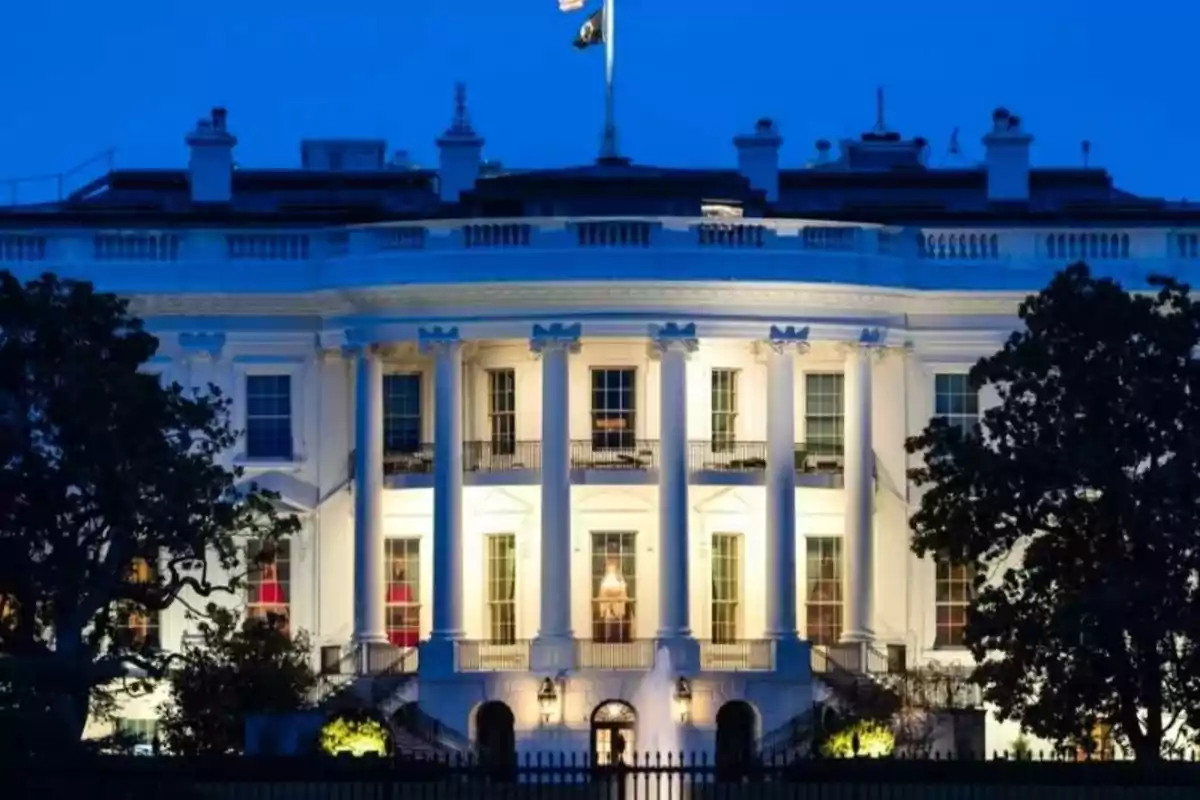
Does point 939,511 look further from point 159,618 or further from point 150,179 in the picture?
point 150,179

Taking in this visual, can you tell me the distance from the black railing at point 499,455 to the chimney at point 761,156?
31.7 ft

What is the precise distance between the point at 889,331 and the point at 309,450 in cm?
1205

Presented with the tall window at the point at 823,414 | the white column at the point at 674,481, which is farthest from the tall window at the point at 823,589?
the white column at the point at 674,481

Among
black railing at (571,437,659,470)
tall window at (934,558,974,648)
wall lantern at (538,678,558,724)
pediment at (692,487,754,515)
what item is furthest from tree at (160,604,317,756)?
tall window at (934,558,974,648)

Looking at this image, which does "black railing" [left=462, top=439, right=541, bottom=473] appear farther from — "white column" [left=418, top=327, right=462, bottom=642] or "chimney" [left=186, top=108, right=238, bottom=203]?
"chimney" [left=186, top=108, right=238, bottom=203]

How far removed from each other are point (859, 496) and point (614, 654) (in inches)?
239

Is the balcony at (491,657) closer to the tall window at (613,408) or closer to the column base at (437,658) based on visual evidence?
the column base at (437,658)

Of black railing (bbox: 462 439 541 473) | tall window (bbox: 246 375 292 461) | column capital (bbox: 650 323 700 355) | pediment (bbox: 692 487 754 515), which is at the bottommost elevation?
pediment (bbox: 692 487 754 515)

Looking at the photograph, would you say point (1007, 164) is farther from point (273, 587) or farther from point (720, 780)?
point (720, 780)

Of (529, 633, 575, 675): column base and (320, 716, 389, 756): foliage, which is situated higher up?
(529, 633, 575, 675): column base

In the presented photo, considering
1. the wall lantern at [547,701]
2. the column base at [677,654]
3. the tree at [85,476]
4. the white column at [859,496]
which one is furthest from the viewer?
the white column at [859,496]

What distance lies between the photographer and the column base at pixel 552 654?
106 m

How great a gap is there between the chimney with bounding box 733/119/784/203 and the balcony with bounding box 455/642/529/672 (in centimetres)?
1367

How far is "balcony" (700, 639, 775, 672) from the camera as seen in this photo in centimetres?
10581
